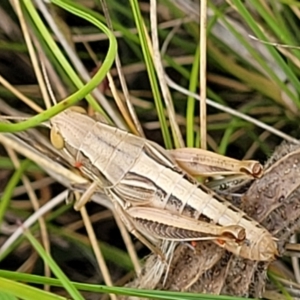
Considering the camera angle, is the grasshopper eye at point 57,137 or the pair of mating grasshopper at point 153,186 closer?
the pair of mating grasshopper at point 153,186

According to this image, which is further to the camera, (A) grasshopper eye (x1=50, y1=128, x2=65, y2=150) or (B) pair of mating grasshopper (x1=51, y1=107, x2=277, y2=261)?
(A) grasshopper eye (x1=50, y1=128, x2=65, y2=150)

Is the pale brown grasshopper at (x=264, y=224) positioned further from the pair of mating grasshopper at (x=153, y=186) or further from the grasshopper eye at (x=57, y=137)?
the grasshopper eye at (x=57, y=137)

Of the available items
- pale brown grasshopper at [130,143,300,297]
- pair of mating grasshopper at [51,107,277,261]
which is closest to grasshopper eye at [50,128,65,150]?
pair of mating grasshopper at [51,107,277,261]

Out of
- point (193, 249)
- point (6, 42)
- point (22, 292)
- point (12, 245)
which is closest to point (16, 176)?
point (12, 245)

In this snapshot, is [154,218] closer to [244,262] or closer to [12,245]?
[244,262]

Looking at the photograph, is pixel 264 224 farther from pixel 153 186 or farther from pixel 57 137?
pixel 57 137

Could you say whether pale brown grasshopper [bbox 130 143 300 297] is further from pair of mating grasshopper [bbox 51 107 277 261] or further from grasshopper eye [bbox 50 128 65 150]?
grasshopper eye [bbox 50 128 65 150]

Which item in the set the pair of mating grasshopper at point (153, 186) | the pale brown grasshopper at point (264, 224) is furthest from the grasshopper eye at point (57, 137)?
the pale brown grasshopper at point (264, 224)

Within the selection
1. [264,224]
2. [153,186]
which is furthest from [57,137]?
[264,224]
